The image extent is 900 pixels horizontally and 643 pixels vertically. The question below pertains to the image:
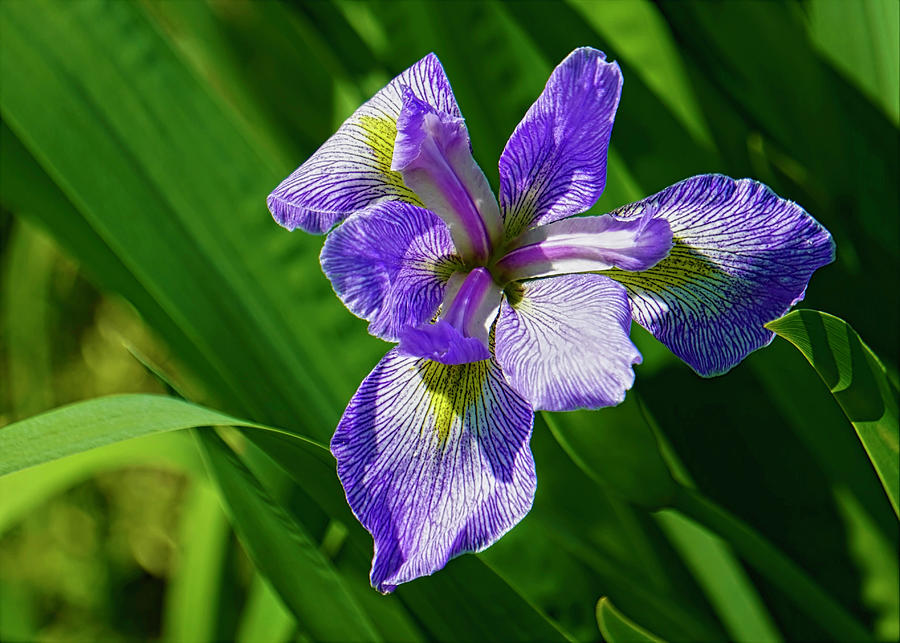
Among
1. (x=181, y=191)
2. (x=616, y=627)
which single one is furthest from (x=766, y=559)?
(x=181, y=191)

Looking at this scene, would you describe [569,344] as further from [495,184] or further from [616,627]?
[495,184]

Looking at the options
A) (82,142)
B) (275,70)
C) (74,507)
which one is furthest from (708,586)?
(74,507)

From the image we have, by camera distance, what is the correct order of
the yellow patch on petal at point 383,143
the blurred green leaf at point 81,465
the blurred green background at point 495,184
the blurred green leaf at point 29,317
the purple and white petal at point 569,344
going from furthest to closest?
the blurred green leaf at point 29,317 → the blurred green leaf at point 81,465 → the blurred green background at point 495,184 → the yellow patch on petal at point 383,143 → the purple and white petal at point 569,344

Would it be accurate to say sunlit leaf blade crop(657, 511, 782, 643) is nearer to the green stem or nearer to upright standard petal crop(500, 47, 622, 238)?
the green stem

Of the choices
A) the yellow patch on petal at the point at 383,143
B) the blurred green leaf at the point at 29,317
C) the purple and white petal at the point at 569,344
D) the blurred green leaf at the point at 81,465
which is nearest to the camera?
the purple and white petal at the point at 569,344

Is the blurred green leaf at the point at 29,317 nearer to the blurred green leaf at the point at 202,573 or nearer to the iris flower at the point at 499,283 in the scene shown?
the blurred green leaf at the point at 202,573

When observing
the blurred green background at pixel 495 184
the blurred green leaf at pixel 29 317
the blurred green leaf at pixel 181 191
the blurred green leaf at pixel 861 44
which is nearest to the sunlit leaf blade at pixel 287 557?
the blurred green background at pixel 495 184

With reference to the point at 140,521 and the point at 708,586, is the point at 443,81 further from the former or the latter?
the point at 140,521
